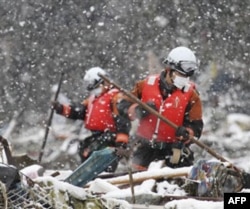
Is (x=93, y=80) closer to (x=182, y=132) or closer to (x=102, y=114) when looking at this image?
(x=102, y=114)

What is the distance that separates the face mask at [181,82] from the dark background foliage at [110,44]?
914 centimetres

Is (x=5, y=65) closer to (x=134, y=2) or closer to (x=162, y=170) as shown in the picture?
(x=134, y=2)

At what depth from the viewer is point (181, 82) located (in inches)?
275

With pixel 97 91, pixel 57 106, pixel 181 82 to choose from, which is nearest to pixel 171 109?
pixel 181 82

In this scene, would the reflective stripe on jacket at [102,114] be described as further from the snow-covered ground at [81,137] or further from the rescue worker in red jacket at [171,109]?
the snow-covered ground at [81,137]

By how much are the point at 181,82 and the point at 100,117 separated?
5.43ft

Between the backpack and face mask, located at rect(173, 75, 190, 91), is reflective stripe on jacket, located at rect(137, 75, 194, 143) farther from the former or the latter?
the backpack

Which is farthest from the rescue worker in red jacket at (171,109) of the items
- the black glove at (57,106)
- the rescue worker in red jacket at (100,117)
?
the black glove at (57,106)

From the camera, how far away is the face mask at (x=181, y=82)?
22.9 ft

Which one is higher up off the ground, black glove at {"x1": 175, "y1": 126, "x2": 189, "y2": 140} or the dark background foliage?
the dark background foliage

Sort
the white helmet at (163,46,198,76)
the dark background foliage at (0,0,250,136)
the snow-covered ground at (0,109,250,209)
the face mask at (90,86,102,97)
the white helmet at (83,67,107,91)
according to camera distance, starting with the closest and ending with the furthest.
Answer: the white helmet at (163,46,198,76) < the face mask at (90,86,102,97) < the white helmet at (83,67,107,91) < the snow-covered ground at (0,109,250,209) < the dark background foliage at (0,0,250,136)

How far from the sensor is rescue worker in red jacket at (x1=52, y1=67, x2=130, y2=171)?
25.9 ft

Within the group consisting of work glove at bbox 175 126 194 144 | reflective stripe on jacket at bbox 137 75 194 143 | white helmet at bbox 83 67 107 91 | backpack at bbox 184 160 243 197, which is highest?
white helmet at bbox 83 67 107 91

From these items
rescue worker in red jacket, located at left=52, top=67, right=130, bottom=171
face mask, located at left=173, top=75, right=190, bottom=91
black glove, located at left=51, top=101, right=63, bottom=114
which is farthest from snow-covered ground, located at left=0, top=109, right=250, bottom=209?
face mask, located at left=173, top=75, right=190, bottom=91
